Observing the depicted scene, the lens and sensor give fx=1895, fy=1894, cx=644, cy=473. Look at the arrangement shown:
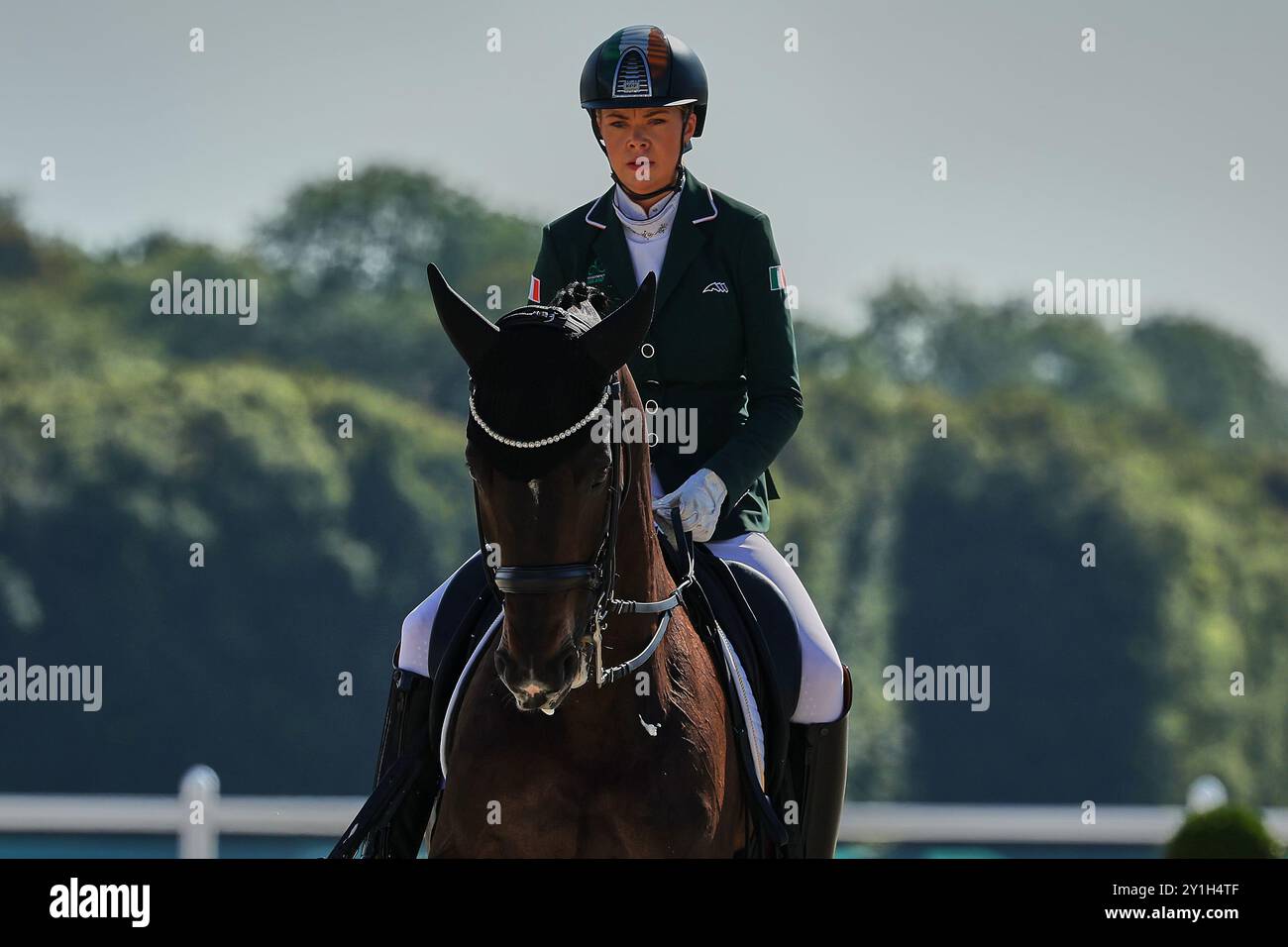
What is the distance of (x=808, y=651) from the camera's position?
645 centimetres

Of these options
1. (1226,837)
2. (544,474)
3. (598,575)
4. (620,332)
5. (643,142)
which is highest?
(643,142)

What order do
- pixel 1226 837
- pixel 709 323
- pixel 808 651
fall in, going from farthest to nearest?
pixel 1226 837
pixel 709 323
pixel 808 651

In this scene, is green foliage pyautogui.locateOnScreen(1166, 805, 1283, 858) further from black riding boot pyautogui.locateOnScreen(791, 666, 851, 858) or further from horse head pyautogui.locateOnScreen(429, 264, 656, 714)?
horse head pyautogui.locateOnScreen(429, 264, 656, 714)

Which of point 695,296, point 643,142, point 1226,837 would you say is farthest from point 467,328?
point 1226,837

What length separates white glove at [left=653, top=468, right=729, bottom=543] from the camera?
19.6 feet

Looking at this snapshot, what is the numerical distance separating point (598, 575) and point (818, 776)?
1811 mm

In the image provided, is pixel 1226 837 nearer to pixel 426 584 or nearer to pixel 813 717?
pixel 813 717

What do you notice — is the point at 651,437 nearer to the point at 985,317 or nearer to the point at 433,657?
the point at 433,657

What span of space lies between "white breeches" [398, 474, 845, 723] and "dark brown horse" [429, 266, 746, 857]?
52 cm

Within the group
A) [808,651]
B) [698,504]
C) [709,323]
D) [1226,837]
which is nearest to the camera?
[698,504]

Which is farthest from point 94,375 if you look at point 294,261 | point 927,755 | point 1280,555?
point 1280,555

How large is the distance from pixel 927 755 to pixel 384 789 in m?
21.3

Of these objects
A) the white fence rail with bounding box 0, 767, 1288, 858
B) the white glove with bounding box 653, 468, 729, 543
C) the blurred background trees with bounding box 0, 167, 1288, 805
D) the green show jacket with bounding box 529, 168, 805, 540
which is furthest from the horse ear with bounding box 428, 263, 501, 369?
the blurred background trees with bounding box 0, 167, 1288, 805
